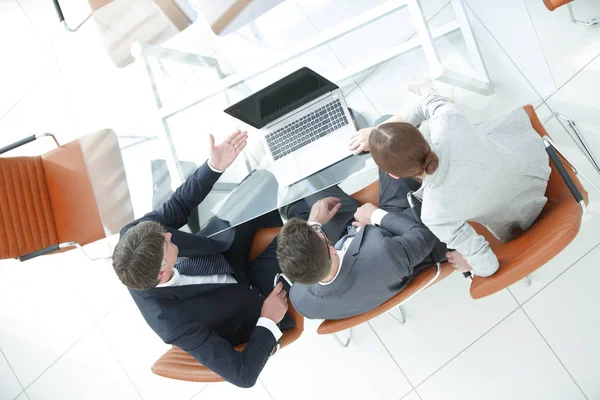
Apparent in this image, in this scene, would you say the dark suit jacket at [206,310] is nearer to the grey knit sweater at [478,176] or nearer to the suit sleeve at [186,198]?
the suit sleeve at [186,198]

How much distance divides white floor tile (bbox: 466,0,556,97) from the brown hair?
116 cm

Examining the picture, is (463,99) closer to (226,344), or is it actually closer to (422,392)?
(226,344)

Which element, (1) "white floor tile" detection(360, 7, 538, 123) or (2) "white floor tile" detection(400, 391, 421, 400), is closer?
(1) "white floor tile" detection(360, 7, 538, 123)

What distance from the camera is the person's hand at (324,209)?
187 centimetres

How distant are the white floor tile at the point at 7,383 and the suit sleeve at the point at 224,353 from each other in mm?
1944

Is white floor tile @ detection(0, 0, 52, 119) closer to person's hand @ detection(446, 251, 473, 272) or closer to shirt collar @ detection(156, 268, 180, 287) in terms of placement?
shirt collar @ detection(156, 268, 180, 287)

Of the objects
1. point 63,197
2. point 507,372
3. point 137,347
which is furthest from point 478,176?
point 137,347

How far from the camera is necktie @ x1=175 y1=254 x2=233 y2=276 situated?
1.80 metres

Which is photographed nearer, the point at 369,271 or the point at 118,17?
the point at 369,271

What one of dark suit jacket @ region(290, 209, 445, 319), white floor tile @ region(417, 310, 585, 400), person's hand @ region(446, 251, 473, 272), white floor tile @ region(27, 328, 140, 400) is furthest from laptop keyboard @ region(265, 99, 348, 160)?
white floor tile @ region(27, 328, 140, 400)

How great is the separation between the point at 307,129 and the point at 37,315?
7.63ft

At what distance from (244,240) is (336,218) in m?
0.42

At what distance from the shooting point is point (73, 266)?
2.90 metres

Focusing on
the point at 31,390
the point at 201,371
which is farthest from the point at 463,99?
the point at 31,390
